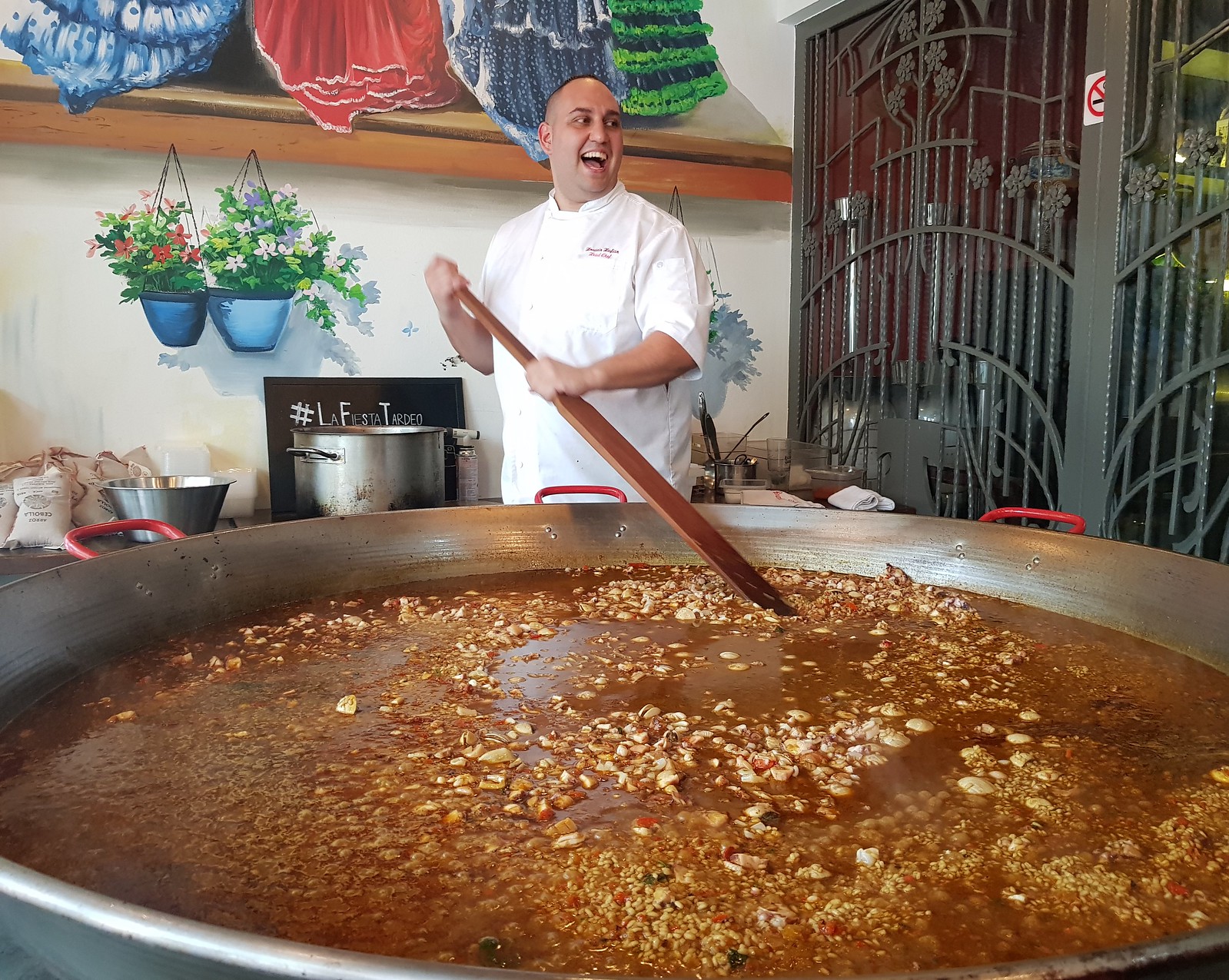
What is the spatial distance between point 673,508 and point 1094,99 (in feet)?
6.65

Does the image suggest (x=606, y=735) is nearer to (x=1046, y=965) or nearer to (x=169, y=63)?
(x=1046, y=965)

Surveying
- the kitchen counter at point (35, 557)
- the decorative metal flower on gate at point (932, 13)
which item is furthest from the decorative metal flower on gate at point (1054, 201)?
the kitchen counter at point (35, 557)

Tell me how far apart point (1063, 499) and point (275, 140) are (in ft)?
9.86

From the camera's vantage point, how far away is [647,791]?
1045 millimetres

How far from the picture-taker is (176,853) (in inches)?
36.0

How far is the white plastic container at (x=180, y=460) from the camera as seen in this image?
3361 millimetres

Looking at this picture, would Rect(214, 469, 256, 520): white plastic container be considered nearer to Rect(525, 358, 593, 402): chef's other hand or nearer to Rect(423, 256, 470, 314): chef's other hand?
Rect(423, 256, 470, 314): chef's other hand

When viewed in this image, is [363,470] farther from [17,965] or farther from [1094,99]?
[1094,99]

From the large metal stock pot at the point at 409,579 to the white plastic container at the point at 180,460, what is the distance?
1.72 m

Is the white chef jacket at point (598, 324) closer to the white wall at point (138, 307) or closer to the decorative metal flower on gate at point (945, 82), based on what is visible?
the white wall at point (138, 307)

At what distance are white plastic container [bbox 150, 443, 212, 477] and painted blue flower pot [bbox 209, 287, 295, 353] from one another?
41cm

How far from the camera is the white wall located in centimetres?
321

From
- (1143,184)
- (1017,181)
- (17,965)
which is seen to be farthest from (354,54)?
(17,965)

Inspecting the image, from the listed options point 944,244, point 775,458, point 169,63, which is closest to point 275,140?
point 169,63
